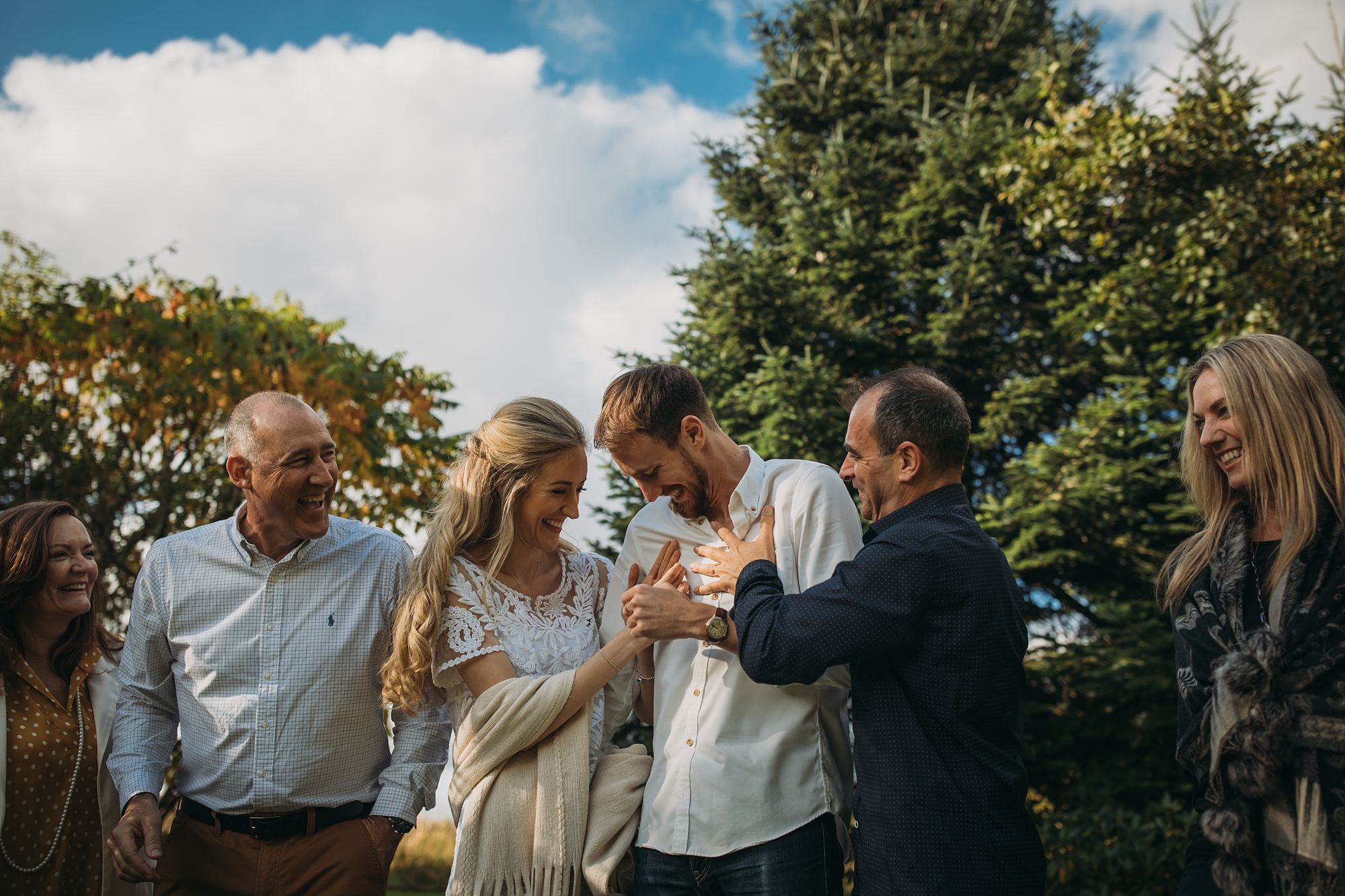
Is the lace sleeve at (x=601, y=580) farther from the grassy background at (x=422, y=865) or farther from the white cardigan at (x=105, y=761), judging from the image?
the grassy background at (x=422, y=865)

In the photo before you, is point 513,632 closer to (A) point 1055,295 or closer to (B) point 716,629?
(B) point 716,629

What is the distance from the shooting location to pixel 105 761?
310 centimetres

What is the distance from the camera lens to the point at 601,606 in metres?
2.96

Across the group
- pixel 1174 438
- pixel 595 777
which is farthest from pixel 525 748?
pixel 1174 438

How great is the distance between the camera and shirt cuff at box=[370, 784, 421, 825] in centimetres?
275

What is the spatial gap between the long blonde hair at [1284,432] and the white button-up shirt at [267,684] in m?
2.37

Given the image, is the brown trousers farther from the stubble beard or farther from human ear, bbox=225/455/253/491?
the stubble beard

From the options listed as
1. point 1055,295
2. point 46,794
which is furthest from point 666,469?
point 1055,295

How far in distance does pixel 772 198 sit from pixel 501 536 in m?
7.15

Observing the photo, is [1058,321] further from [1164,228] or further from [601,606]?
[601,606]

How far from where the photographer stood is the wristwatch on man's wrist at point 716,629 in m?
2.24

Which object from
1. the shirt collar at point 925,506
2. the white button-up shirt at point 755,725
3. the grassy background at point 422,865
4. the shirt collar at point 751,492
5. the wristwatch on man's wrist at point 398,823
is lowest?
the grassy background at point 422,865

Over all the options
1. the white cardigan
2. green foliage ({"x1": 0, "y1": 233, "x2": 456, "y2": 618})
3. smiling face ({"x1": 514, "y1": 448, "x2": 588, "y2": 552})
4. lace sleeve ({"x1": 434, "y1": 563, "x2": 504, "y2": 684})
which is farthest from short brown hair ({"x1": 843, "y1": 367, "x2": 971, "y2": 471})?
green foliage ({"x1": 0, "y1": 233, "x2": 456, "y2": 618})

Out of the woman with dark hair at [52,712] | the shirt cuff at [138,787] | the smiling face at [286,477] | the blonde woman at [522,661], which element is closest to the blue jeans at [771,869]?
the blonde woman at [522,661]
